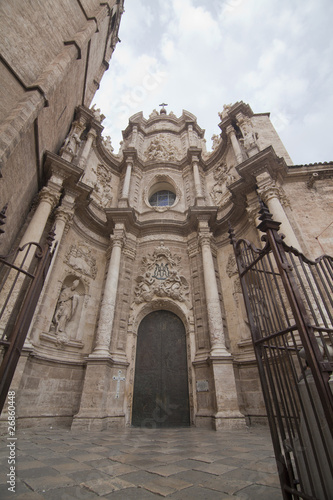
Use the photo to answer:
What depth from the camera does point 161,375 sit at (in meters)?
8.73

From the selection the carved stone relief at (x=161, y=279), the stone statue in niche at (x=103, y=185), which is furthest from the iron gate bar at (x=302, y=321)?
the stone statue in niche at (x=103, y=185)

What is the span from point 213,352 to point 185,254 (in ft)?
15.0

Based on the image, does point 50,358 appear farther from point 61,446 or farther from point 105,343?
point 61,446

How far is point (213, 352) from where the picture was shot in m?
7.93

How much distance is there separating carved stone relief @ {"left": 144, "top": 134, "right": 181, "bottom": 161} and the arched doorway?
31.9 ft

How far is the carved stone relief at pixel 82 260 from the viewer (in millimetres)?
9586

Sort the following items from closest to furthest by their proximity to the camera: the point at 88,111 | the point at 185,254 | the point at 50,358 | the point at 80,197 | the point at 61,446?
the point at 61,446 < the point at 50,358 < the point at 80,197 < the point at 185,254 < the point at 88,111

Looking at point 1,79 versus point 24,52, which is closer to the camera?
point 1,79

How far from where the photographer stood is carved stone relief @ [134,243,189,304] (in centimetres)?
996

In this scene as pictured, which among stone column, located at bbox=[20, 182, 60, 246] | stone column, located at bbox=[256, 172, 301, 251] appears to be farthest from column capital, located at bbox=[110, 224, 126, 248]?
stone column, located at bbox=[256, 172, 301, 251]

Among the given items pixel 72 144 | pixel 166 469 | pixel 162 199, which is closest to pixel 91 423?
pixel 166 469

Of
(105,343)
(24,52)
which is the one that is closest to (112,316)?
(105,343)

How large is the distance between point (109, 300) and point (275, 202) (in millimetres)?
6816

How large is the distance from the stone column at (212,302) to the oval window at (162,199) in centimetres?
401
